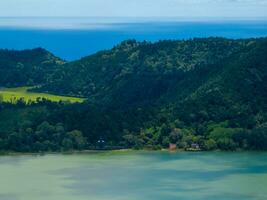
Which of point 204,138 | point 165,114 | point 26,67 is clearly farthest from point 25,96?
point 204,138

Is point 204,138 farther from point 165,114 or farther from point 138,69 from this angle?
point 138,69

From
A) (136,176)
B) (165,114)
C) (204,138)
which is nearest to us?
(136,176)

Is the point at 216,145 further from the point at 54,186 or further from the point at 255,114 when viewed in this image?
the point at 54,186

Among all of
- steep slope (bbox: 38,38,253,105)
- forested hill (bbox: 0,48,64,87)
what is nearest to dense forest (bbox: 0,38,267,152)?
steep slope (bbox: 38,38,253,105)

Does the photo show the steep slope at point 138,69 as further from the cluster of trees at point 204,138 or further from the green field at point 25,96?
the cluster of trees at point 204,138

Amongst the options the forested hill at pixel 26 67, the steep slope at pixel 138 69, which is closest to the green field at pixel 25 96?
the steep slope at pixel 138 69
